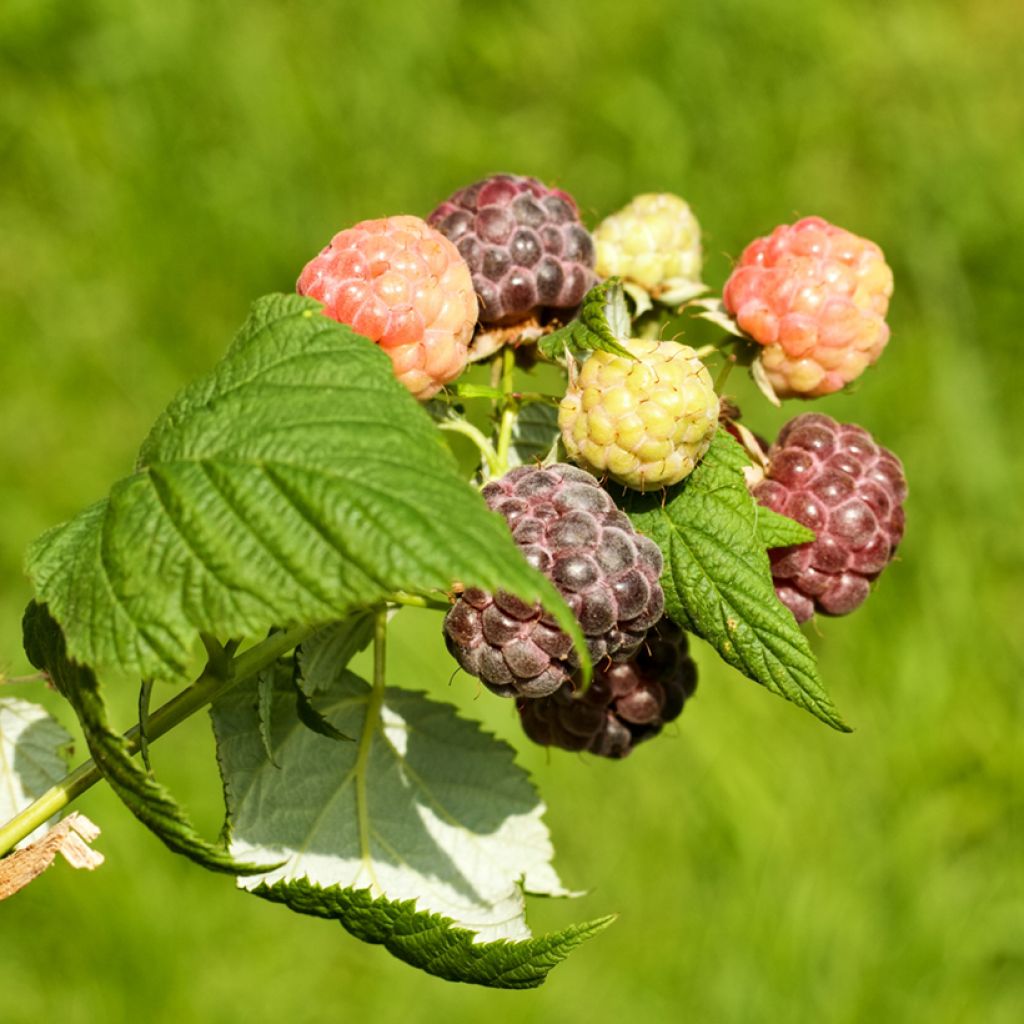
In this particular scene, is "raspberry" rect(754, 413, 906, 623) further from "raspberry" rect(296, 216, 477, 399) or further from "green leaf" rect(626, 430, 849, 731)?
"raspberry" rect(296, 216, 477, 399)

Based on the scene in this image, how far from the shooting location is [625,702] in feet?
5.97

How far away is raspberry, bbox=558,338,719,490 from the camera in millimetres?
1528

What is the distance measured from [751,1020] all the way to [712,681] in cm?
105

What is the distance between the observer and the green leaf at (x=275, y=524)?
3.94 ft

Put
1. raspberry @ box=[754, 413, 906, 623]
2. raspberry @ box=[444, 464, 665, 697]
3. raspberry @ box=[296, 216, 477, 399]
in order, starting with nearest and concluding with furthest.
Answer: raspberry @ box=[444, 464, 665, 697] < raspberry @ box=[296, 216, 477, 399] < raspberry @ box=[754, 413, 906, 623]

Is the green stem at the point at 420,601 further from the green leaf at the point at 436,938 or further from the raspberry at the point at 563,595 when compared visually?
the green leaf at the point at 436,938

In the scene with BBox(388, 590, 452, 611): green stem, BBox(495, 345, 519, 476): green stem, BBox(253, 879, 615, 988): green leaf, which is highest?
BBox(495, 345, 519, 476): green stem

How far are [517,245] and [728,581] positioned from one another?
50cm

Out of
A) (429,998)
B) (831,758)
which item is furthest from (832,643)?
(429,998)

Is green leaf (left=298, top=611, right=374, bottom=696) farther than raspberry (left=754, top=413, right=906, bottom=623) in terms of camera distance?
No

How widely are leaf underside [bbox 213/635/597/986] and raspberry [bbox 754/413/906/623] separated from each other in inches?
17.9

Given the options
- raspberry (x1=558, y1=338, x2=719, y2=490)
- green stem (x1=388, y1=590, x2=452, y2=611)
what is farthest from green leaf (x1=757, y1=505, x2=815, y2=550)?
green stem (x1=388, y1=590, x2=452, y2=611)

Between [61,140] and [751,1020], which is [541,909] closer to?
[751,1020]

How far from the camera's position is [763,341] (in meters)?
1.84
